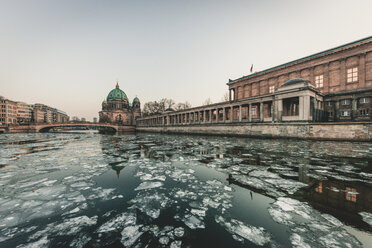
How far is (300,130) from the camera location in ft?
57.5

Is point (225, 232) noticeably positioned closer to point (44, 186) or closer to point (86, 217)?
point (86, 217)

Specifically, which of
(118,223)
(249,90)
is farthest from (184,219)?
(249,90)

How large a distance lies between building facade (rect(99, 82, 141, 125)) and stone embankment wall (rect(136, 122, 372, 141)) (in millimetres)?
93643

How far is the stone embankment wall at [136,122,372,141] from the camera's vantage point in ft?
46.3

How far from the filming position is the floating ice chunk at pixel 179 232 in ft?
6.96

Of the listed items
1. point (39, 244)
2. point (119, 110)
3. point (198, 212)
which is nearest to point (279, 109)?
point (198, 212)

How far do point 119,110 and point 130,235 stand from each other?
11673cm

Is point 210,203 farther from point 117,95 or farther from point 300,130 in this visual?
point 117,95

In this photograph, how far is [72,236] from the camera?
2.08 m

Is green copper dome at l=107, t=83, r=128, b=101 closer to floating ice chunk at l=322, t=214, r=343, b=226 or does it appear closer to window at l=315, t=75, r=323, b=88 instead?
window at l=315, t=75, r=323, b=88

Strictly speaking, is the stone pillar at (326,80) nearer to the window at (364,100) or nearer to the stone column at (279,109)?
the window at (364,100)

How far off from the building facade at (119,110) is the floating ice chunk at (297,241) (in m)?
112

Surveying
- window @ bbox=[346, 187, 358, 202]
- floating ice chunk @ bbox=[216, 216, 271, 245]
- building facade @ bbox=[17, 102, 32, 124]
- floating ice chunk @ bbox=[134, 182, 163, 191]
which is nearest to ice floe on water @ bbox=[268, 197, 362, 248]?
floating ice chunk @ bbox=[216, 216, 271, 245]

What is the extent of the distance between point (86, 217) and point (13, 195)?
250 cm
